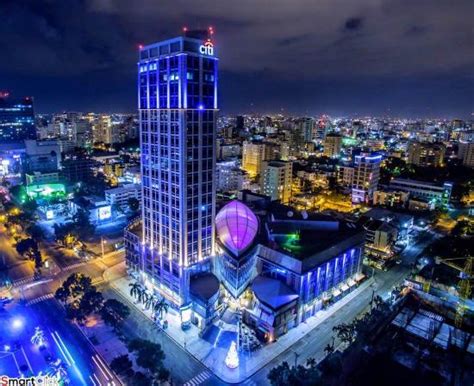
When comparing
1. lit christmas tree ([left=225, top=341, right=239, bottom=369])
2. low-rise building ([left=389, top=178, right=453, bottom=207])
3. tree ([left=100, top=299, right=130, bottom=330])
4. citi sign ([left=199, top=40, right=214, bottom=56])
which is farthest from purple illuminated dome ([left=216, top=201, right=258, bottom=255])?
low-rise building ([left=389, top=178, right=453, bottom=207])

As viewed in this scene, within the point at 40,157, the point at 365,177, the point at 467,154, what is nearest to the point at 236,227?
the point at 365,177

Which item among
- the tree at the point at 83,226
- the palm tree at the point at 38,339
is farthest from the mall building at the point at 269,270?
the tree at the point at 83,226

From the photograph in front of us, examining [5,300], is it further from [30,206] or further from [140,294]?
[30,206]

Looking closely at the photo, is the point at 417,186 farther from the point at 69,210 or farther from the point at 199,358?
the point at 69,210

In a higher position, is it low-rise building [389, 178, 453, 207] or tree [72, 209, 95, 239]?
low-rise building [389, 178, 453, 207]

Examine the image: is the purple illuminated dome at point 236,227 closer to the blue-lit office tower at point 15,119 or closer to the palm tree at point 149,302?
the palm tree at point 149,302

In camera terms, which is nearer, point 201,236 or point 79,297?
point 201,236

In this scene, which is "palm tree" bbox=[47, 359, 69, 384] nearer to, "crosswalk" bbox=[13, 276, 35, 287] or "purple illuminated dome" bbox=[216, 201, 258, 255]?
"crosswalk" bbox=[13, 276, 35, 287]
